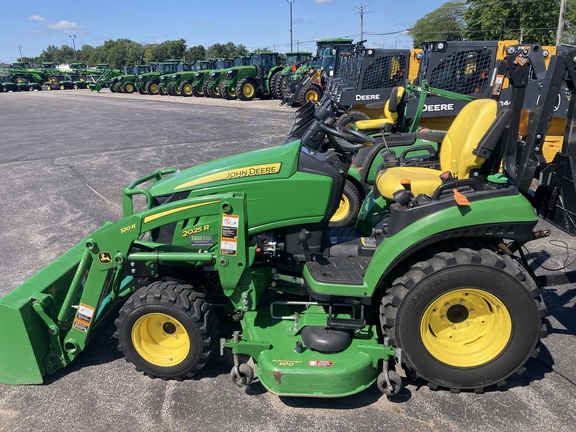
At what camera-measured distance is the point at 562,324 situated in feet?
11.4

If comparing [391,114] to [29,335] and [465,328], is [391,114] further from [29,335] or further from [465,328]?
[29,335]

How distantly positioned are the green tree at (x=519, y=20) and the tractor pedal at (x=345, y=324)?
111 ft

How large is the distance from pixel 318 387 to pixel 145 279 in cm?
145

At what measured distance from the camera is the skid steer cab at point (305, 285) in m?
2.60

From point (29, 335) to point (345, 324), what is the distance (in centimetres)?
196

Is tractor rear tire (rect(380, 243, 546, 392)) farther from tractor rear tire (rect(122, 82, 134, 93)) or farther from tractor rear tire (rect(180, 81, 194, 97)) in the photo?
tractor rear tire (rect(122, 82, 134, 93))

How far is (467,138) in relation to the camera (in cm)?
327

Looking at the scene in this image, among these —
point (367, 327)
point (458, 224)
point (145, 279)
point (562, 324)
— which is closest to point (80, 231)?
point (145, 279)

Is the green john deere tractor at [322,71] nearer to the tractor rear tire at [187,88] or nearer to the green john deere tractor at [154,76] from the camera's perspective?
the tractor rear tire at [187,88]

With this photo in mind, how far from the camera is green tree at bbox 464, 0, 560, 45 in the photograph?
31578mm

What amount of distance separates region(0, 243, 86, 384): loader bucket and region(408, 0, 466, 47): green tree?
6023 cm

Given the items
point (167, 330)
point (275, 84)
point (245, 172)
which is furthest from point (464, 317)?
point (275, 84)

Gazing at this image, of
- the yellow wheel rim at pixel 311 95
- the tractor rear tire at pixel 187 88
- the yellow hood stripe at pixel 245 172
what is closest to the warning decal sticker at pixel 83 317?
the yellow hood stripe at pixel 245 172

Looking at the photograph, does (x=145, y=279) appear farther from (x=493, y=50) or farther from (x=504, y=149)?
(x=493, y=50)
